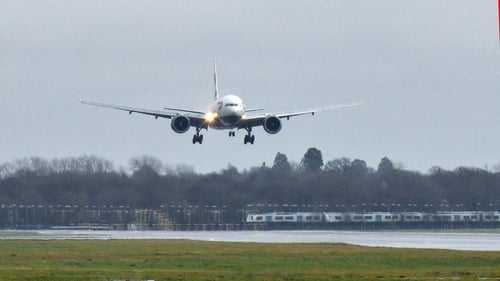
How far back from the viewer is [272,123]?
12294 cm

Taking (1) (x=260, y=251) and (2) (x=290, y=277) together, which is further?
(1) (x=260, y=251)

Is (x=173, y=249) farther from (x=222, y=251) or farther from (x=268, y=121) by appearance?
(x=268, y=121)

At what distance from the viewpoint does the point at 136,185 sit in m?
195

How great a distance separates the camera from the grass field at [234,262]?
75.6 meters

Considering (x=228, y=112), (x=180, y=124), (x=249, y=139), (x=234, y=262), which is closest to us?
(x=234, y=262)

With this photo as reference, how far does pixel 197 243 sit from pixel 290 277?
47289 mm

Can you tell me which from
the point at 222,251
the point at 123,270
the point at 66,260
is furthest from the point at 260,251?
the point at 123,270

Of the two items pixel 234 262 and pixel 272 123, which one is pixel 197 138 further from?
pixel 234 262

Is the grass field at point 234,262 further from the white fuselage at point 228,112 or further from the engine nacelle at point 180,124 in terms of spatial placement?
the white fuselage at point 228,112

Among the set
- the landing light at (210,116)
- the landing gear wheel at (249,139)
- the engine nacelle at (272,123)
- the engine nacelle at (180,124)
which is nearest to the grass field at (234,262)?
the landing gear wheel at (249,139)

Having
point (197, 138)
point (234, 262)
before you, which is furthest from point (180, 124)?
point (234, 262)

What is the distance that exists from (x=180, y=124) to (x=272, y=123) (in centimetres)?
731

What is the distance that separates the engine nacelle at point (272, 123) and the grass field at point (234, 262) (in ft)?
34.5

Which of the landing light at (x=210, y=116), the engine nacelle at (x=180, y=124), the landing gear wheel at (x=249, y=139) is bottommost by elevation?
the landing gear wheel at (x=249, y=139)
